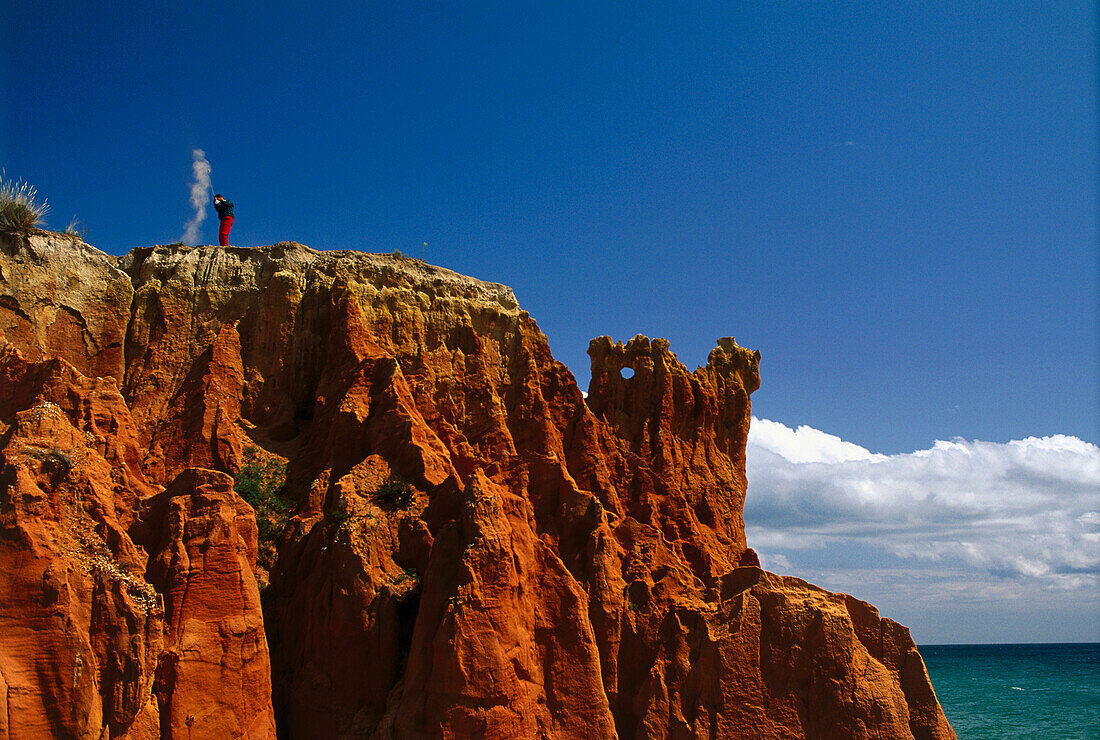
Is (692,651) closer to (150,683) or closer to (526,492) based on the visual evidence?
(526,492)

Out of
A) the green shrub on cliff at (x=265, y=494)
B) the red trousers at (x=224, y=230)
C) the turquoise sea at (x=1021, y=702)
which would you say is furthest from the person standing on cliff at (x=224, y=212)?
the turquoise sea at (x=1021, y=702)

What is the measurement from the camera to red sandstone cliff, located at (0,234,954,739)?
1648 centimetres

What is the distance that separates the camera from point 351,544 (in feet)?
73.5

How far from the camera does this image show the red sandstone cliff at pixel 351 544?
54.1ft

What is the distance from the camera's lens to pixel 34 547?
15.0 m

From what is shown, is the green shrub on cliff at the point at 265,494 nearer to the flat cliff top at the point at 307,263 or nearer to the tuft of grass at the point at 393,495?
the tuft of grass at the point at 393,495

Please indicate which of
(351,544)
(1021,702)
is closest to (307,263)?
(351,544)

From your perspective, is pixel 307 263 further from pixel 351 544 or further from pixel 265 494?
pixel 351 544

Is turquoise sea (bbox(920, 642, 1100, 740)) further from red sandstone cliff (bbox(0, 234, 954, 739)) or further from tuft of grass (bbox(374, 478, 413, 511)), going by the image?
tuft of grass (bbox(374, 478, 413, 511))

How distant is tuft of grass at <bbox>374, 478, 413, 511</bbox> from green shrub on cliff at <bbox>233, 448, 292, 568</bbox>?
3.20 meters

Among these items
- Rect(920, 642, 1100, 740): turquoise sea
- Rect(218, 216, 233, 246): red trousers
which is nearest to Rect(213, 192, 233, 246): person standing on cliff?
Rect(218, 216, 233, 246): red trousers

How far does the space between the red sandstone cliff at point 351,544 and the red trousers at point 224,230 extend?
7.49 feet

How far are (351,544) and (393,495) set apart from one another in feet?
8.63

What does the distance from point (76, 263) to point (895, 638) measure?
28779 millimetres
